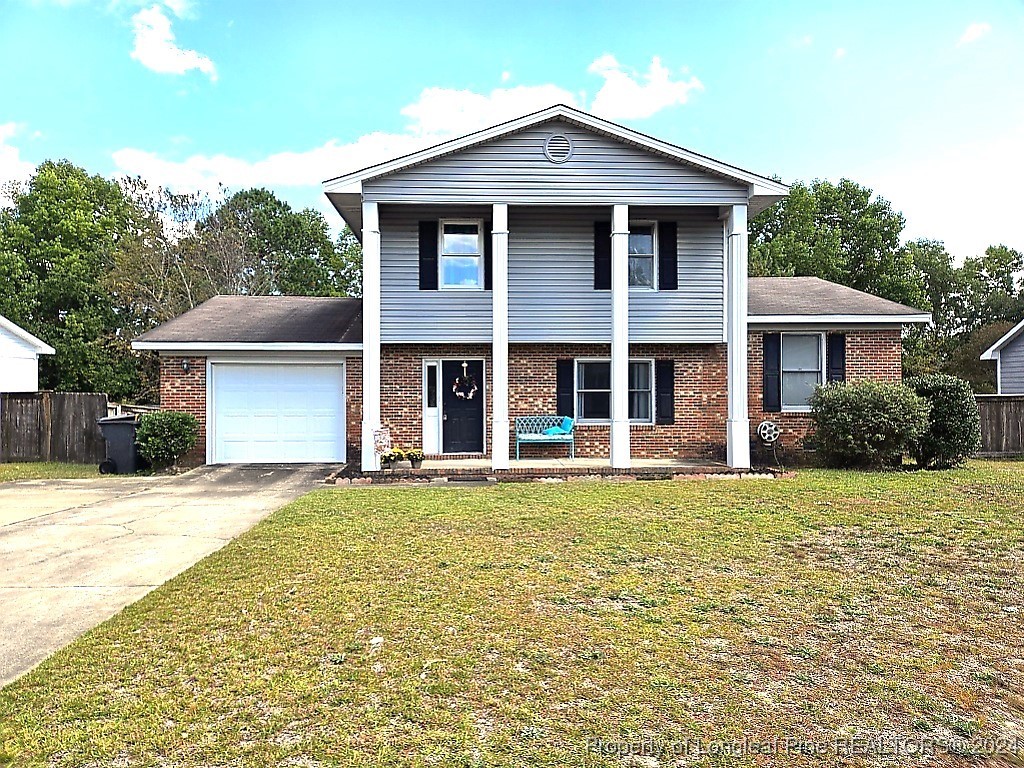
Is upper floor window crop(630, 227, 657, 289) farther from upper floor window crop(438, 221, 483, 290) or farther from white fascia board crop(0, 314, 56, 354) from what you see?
white fascia board crop(0, 314, 56, 354)

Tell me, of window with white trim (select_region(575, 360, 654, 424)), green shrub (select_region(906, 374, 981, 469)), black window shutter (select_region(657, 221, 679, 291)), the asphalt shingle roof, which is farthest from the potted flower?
green shrub (select_region(906, 374, 981, 469))

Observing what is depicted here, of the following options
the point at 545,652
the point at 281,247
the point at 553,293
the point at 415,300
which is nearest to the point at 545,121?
the point at 553,293

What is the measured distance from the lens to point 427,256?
1459 cm

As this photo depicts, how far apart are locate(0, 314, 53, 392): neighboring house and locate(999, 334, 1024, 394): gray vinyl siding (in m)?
33.6

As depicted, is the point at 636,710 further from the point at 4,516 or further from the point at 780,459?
the point at 780,459

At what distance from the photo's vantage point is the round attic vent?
13.5m

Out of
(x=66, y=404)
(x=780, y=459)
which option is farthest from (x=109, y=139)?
(x=780, y=459)

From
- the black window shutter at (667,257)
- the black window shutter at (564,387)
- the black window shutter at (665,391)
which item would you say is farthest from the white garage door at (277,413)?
the black window shutter at (667,257)

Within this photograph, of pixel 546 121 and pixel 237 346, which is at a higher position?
pixel 546 121

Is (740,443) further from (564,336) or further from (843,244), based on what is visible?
(843,244)

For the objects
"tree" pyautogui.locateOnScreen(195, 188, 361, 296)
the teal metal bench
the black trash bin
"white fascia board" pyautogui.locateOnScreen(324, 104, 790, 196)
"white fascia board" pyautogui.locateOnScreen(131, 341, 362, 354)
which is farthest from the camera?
"tree" pyautogui.locateOnScreen(195, 188, 361, 296)

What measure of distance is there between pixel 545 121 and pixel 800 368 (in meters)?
7.17

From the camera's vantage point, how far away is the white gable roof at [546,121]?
516 inches

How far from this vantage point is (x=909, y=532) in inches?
307
